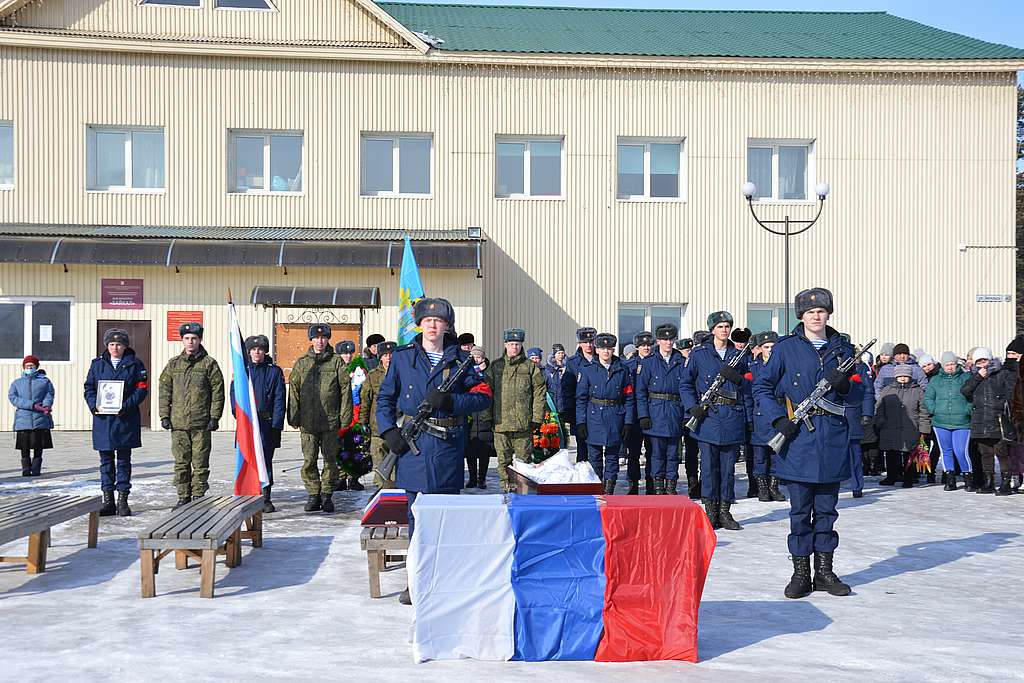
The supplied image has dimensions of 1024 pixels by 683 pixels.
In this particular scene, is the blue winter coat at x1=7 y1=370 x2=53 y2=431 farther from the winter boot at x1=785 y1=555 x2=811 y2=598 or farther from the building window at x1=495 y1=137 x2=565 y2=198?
the building window at x1=495 y1=137 x2=565 y2=198

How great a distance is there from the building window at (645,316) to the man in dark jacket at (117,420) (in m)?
14.2

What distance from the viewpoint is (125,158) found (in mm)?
23078

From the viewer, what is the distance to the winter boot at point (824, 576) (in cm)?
752

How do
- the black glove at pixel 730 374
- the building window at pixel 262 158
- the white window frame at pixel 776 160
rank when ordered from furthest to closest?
the white window frame at pixel 776 160, the building window at pixel 262 158, the black glove at pixel 730 374

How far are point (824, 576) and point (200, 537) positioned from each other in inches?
176

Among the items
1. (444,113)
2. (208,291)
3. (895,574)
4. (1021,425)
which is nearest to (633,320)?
(444,113)

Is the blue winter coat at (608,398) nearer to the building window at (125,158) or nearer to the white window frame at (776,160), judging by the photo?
the white window frame at (776,160)

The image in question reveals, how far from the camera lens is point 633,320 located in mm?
23672

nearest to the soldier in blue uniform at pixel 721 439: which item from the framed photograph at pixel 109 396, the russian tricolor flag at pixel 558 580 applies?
the russian tricolor flag at pixel 558 580

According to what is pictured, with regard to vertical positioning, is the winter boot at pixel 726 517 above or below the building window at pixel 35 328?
below

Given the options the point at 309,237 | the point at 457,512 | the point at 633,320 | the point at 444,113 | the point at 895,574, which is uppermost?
the point at 444,113

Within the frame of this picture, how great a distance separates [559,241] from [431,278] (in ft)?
10.5

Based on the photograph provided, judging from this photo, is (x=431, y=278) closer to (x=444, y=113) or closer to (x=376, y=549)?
(x=444, y=113)

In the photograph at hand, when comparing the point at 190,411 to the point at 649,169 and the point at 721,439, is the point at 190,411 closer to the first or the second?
the point at 721,439
